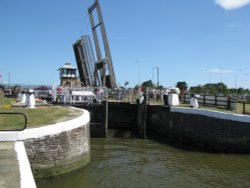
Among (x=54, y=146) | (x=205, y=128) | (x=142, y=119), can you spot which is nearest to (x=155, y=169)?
(x=54, y=146)

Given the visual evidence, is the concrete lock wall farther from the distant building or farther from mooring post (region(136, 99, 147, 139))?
the distant building

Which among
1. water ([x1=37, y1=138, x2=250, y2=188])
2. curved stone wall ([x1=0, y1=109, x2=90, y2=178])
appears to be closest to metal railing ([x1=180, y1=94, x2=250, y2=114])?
water ([x1=37, y1=138, x2=250, y2=188])

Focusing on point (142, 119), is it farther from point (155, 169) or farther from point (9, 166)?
point (9, 166)

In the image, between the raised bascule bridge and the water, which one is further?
the raised bascule bridge

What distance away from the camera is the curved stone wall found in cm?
1032

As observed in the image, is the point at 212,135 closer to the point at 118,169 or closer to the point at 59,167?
the point at 118,169

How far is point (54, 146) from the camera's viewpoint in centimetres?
1111

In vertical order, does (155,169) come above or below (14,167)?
below

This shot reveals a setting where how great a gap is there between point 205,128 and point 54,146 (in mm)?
10630

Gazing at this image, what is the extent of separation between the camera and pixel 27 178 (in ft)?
22.4

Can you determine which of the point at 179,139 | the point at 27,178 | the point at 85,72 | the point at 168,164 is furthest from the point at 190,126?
the point at 85,72

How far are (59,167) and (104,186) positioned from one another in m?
1.65

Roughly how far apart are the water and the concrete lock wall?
1003 mm

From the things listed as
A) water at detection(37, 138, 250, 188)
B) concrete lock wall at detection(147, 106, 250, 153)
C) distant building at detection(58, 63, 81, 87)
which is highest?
distant building at detection(58, 63, 81, 87)
